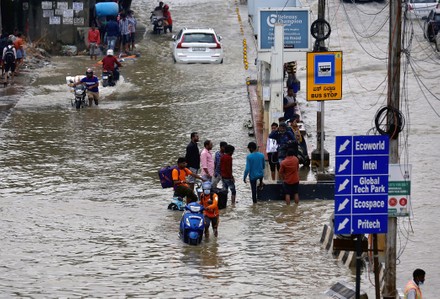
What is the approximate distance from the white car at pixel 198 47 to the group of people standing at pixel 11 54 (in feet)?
16.1

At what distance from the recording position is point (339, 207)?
15.7m

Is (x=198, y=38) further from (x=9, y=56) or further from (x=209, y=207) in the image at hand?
(x=209, y=207)

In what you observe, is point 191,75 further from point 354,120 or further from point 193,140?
point 193,140

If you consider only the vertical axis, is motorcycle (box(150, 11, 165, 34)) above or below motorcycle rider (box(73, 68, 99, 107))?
above

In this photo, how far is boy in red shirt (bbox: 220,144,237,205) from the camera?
76.0 ft

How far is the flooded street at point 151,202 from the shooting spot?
18.7m

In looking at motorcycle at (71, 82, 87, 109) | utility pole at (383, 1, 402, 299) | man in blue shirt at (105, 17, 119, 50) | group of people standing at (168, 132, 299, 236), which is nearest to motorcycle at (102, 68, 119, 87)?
motorcycle at (71, 82, 87, 109)

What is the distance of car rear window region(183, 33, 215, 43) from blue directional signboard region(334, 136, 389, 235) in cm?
2396

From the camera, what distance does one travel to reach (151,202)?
23.8m

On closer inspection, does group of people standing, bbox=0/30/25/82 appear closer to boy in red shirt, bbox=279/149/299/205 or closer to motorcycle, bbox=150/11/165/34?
motorcycle, bbox=150/11/165/34

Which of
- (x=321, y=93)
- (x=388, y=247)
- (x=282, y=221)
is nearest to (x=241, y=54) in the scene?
(x=321, y=93)

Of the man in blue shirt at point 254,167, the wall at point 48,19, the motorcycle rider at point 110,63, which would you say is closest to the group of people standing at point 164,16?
the wall at point 48,19

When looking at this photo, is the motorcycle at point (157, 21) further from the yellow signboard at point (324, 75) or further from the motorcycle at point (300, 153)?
the yellow signboard at point (324, 75)

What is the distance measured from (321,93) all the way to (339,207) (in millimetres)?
9352
